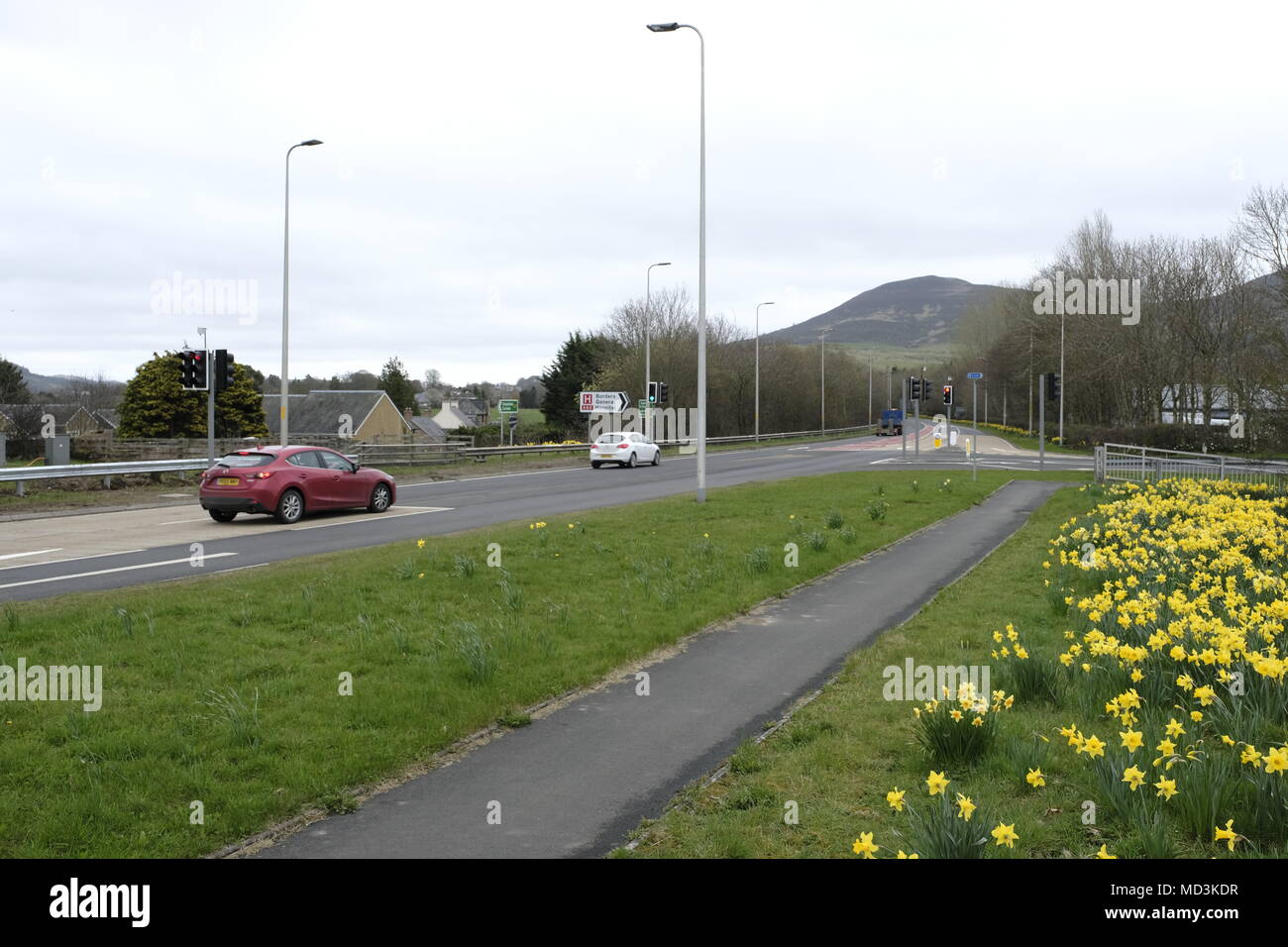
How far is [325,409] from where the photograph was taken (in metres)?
89.4

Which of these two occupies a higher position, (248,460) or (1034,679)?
(248,460)

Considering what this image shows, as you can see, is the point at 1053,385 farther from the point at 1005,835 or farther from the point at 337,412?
the point at 337,412

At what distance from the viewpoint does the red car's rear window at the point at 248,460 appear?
64.0 ft

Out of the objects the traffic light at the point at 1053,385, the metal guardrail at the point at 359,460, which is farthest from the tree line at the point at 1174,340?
the metal guardrail at the point at 359,460

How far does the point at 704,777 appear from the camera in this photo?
5766mm

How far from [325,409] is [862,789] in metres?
89.5

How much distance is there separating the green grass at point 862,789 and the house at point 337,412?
82.0 metres

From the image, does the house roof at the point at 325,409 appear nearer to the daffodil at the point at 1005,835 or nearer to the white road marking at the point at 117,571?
the white road marking at the point at 117,571

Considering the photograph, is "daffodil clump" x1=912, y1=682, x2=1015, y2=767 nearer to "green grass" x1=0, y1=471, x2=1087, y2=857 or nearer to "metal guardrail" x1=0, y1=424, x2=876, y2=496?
"green grass" x1=0, y1=471, x2=1087, y2=857

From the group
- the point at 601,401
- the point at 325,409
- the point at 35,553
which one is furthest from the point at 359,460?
the point at 325,409
